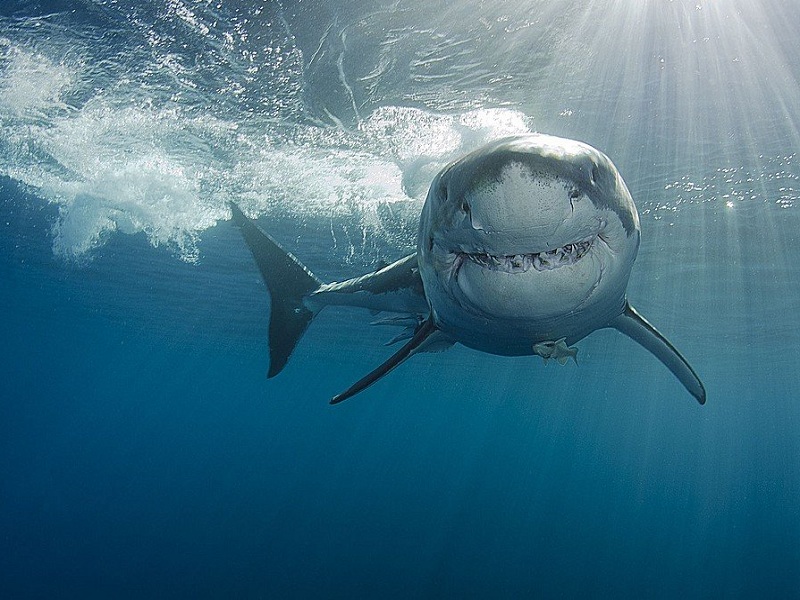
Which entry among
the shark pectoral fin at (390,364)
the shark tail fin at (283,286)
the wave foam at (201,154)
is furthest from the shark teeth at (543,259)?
the wave foam at (201,154)

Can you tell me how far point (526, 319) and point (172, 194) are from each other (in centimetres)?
1500

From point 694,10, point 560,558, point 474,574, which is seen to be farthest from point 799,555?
point 694,10

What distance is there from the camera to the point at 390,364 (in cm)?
419

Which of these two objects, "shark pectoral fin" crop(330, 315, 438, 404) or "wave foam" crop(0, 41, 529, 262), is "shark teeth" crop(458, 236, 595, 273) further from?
"wave foam" crop(0, 41, 529, 262)

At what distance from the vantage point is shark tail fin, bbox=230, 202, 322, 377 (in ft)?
25.4

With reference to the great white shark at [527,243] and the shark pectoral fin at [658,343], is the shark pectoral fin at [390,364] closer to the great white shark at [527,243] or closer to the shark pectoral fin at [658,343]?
the great white shark at [527,243]

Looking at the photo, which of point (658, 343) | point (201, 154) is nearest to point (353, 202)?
point (201, 154)

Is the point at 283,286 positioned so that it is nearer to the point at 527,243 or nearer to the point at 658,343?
the point at 658,343

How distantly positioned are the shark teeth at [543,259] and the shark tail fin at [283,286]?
555cm

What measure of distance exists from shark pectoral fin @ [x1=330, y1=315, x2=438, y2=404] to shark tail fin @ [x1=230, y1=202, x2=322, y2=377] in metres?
3.67

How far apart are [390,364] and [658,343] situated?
111 inches

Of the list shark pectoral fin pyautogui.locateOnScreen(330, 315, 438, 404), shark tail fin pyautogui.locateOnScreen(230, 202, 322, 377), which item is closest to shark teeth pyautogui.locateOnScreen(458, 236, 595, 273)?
shark pectoral fin pyautogui.locateOnScreen(330, 315, 438, 404)

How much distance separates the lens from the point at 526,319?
9.89ft

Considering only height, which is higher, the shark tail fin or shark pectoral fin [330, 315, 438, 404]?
shark pectoral fin [330, 315, 438, 404]
